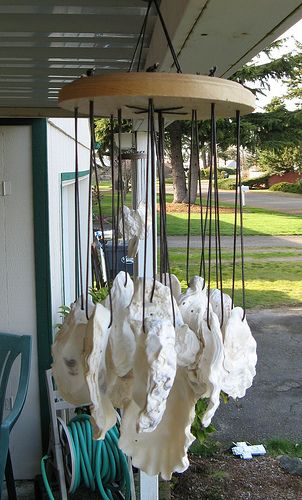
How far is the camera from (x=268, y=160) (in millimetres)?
27516

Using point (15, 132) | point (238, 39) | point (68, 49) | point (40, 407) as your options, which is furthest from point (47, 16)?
point (40, 407)

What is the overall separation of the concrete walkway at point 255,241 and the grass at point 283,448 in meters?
8.66

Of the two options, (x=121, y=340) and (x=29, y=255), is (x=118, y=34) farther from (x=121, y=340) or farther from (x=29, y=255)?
(x=29, y=255)

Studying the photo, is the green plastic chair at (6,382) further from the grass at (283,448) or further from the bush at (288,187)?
the bush at (288,187)

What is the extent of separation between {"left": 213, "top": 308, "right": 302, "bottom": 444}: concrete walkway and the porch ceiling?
124 inches

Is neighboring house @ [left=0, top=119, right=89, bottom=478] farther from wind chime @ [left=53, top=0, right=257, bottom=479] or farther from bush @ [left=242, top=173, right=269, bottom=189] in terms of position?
bush @ [left=242, top=173, right=269, bottom=189]

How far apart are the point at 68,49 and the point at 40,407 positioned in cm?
227

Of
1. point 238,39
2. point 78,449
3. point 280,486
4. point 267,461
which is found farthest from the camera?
point 267,461

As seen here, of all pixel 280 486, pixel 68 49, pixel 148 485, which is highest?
pixel 68 49

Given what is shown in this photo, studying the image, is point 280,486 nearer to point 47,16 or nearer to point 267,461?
point 267,461

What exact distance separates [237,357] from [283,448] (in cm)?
349

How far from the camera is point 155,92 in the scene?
2.77 feet

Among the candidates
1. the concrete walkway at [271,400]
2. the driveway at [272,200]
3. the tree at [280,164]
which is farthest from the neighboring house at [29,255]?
the tree at [280,164]

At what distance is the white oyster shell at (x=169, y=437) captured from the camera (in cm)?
97
